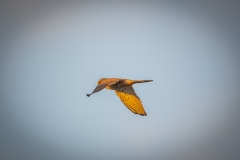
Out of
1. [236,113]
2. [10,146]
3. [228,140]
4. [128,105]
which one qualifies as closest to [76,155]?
[10,146]

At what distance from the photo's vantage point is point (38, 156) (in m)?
11.0

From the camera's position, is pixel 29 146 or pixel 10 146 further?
pixel 29 146

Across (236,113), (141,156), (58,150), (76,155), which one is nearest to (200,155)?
(141,156)

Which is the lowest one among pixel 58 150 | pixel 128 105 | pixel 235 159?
pixel 235 159

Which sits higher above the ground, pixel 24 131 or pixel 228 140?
pixel 24 131

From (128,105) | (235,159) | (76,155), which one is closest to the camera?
(128,105)

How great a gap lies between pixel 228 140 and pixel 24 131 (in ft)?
28.1

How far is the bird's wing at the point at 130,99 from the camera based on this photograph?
2740 mm

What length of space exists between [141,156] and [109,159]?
1224 mm

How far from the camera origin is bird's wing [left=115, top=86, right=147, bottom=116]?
2.74 m

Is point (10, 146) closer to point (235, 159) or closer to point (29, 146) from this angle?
point (29, 146)

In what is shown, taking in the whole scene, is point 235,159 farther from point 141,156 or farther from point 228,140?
point 141,156

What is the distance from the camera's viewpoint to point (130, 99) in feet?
9.30

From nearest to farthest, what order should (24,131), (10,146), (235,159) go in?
(235,159)
(10,146)
(24,131)
